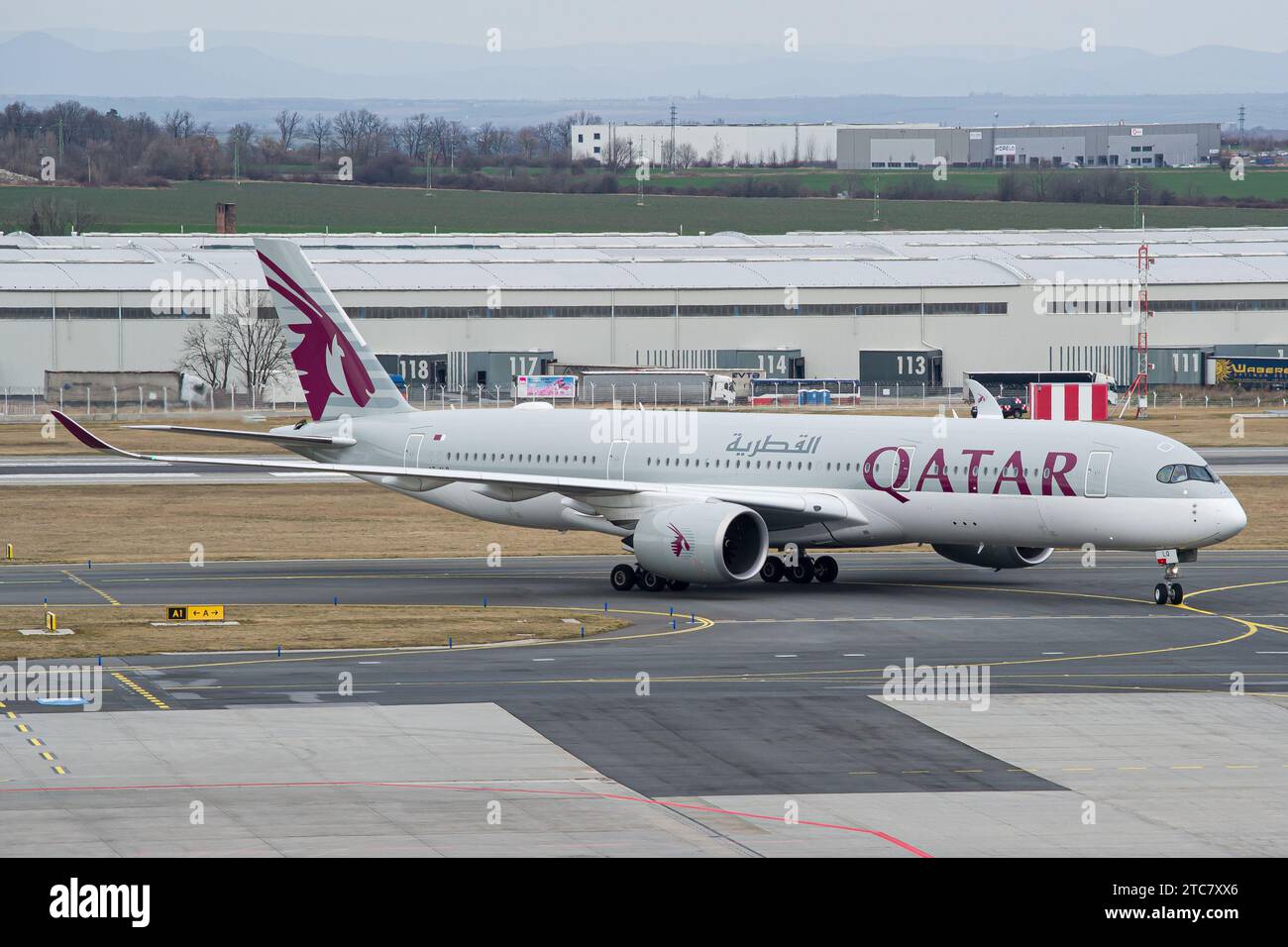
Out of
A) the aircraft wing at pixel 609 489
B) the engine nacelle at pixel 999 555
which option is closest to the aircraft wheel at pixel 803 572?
the aircraft wing at pixel 609 489

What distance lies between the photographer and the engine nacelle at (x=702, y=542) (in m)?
51.9

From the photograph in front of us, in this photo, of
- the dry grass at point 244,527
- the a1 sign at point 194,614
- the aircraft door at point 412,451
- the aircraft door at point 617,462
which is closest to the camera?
the a1 sign at point 194,614

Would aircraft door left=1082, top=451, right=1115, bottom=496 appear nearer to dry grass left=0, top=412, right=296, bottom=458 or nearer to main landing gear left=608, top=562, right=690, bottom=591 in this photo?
main landing gear left=608, top=562, right=690, bottom=591

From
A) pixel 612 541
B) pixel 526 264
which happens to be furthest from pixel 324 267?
pixel 612 541

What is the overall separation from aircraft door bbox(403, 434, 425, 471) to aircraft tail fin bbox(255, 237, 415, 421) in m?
1.32

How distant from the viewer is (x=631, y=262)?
15588 centimetres

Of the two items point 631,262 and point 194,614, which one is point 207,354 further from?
point 194,614

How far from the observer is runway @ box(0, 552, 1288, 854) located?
29375 millimetres

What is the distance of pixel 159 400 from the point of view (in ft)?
432

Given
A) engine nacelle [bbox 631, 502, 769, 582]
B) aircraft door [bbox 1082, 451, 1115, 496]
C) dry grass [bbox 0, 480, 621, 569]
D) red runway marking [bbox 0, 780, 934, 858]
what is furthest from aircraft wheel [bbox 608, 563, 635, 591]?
red runway marking [bbox 0, 780, 934, 858]

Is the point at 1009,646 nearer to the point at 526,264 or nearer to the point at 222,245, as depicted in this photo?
the point at 526,264

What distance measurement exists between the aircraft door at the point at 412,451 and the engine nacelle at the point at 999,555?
57.8 ft

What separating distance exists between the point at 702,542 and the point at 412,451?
561 inches

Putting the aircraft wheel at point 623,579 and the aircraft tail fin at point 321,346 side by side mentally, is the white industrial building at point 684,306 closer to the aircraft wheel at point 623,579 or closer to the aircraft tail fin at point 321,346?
the aircraft tail fin at point 321,346
